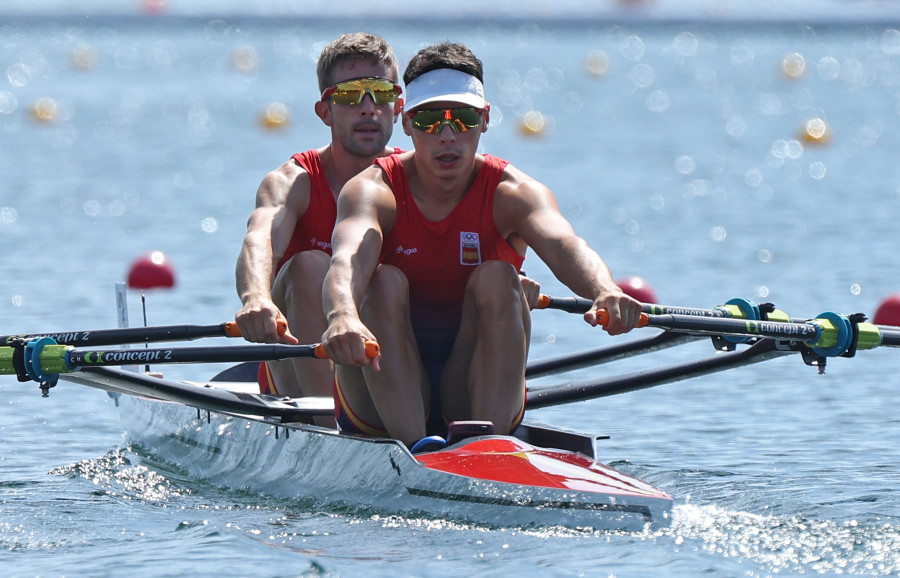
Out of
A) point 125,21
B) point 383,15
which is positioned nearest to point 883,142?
point 383,15

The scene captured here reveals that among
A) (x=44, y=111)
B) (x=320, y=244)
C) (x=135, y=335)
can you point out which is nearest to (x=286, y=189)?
(x=320, y=244)

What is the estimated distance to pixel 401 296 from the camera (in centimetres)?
622

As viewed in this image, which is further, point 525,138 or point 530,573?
point 525,138

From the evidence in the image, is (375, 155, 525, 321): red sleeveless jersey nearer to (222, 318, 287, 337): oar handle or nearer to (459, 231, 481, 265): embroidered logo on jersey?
(459, 231, 481, 265): embroidered logo on jersey

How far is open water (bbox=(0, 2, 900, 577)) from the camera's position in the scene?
556cm

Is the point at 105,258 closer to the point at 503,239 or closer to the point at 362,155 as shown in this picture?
the point at 362,155

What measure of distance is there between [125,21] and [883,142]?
123 feet

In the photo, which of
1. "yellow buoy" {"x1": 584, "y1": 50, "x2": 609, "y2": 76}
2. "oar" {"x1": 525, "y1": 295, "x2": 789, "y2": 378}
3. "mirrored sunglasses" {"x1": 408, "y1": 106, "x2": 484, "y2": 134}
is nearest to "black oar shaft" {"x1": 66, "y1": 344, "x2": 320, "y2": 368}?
"mirrored sunglasses" {"x1": 408, "y1": 106, "x2": 484, "y2": 134}

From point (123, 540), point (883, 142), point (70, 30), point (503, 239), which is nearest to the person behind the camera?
point (123, 540)

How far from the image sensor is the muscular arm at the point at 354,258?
568 centimetres

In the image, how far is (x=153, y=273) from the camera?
13453mm

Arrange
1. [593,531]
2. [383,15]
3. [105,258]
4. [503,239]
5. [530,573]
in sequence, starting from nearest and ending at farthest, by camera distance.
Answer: [530,573] < [593,531] < [503,239] < [105,258] < [383,15]

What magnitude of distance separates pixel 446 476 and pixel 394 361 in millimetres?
650

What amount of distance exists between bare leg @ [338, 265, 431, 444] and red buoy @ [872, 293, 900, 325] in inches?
235
